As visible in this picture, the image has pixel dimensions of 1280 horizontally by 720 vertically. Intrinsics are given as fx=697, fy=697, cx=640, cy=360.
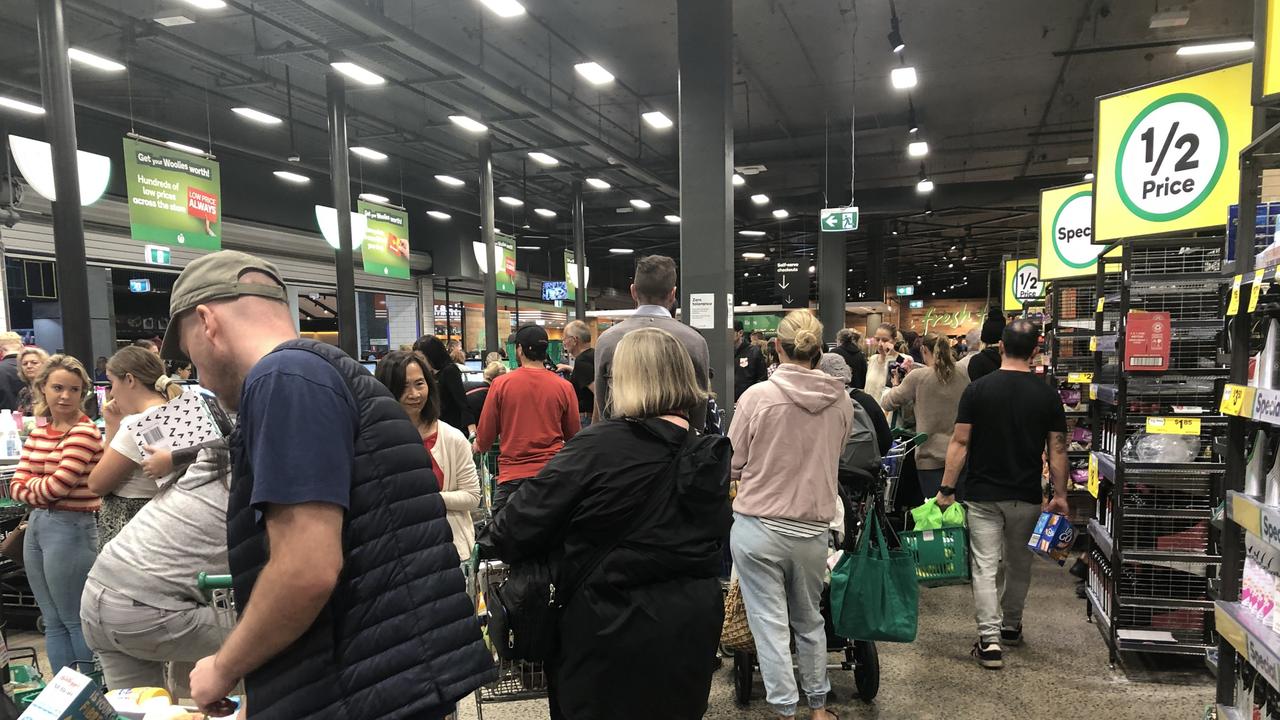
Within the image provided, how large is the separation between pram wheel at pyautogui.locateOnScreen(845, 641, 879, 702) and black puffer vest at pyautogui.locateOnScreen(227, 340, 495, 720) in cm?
259

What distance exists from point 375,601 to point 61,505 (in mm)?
3051

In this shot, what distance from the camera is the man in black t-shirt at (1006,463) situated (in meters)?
3.80

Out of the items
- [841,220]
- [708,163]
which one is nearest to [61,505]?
[708,163]

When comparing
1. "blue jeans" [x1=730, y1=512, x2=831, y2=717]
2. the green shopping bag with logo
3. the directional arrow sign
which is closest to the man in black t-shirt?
the green shopping bag with logo

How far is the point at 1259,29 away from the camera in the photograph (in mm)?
2086

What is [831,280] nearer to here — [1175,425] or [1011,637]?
[1011,637]

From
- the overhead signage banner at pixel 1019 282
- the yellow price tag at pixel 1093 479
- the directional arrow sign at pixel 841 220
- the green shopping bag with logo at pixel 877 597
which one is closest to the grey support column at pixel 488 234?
the directional arrow sign at pixel 841 220

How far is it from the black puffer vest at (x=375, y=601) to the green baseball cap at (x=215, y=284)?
0.18 meters

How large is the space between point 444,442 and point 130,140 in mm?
6583

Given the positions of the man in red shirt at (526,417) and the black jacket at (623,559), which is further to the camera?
the man in red shirt at (526,417)

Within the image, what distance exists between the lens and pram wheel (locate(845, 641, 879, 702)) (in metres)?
3.47

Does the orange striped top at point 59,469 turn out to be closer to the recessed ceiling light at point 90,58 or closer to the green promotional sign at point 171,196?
the green promotional sign at point 171,196

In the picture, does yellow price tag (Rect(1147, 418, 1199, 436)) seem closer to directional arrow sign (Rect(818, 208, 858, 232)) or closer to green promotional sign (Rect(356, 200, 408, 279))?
directional arrow sign (Rect(818, 208, 858, 232))

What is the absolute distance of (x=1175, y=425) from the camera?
3.50m
